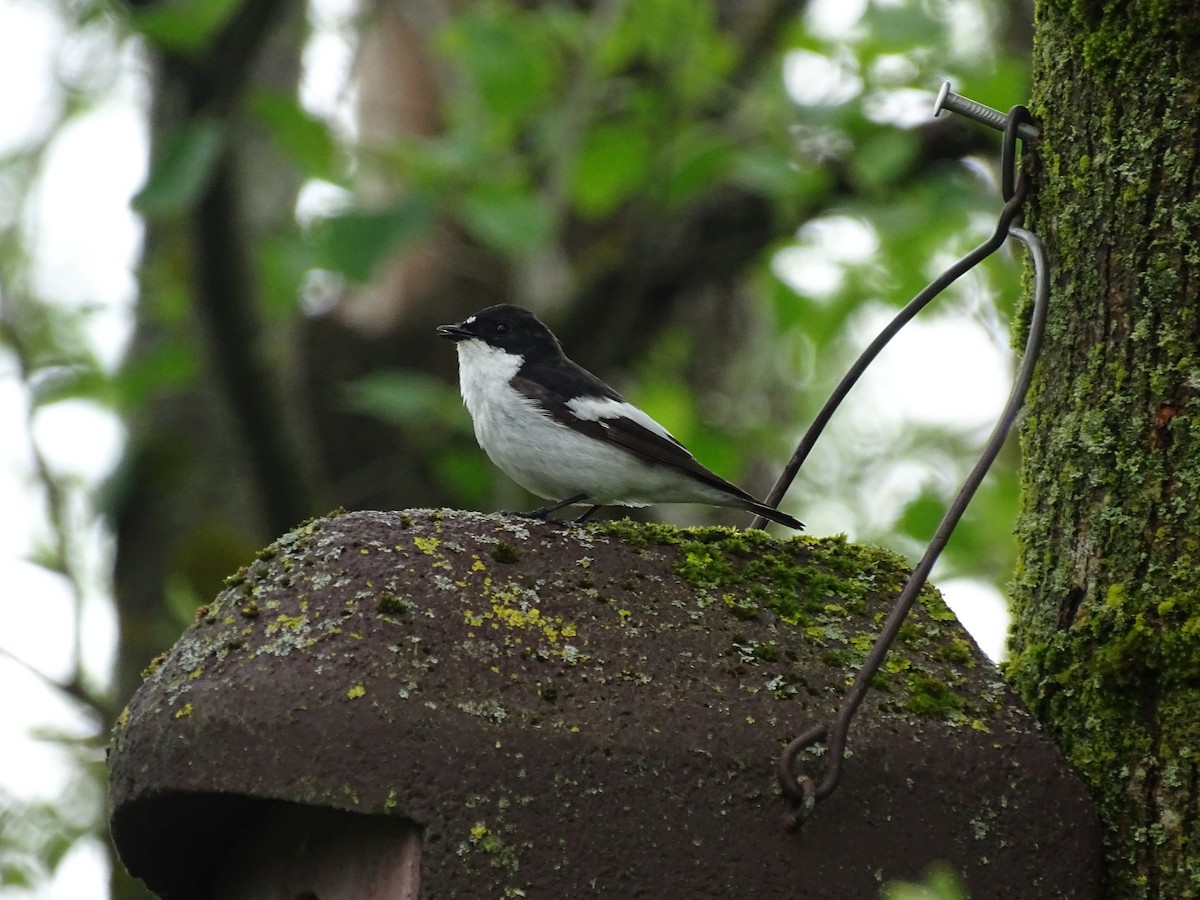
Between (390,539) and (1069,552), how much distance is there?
4.49ft

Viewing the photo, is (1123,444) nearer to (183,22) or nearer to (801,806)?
(801,806)

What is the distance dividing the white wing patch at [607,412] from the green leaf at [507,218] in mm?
2331

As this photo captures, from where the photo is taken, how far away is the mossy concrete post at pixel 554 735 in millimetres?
2697

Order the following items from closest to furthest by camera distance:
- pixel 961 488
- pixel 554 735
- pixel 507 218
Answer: pixel 554 735, pixel 961 488, pixel 507 218

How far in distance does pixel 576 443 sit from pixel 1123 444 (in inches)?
75.7

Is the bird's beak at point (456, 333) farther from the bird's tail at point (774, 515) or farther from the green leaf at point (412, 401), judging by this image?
the green leaf at point (412, 401)

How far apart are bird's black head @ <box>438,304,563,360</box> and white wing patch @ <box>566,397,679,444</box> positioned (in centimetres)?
55

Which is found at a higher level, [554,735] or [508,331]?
[508,331]

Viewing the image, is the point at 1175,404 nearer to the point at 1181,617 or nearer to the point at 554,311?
the point at 1181,617

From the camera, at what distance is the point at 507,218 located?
7.16 m

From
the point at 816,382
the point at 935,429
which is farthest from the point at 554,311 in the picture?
the point at 935,429

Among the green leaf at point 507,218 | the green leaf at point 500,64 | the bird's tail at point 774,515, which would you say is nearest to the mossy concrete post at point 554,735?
the bird's tail at point 774,515

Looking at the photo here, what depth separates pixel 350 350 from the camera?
983 centimetres

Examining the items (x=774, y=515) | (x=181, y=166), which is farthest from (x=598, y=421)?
(x=181, y=166)
